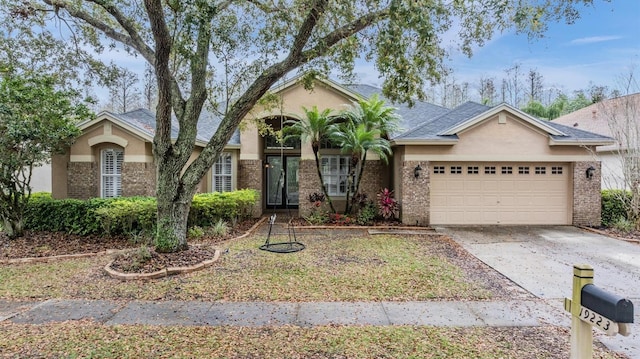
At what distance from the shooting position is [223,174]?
15078 millimetres

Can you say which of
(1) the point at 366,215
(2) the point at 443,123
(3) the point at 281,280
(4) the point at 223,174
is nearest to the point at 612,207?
(2) the point at 443,123

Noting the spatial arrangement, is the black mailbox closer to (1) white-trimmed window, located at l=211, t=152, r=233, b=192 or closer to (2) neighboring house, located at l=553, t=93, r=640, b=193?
(2) neighboring house, located at l=553, t=93, r=640, b=193

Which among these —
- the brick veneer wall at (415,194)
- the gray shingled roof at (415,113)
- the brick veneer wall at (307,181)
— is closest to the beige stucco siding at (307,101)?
the brick veneer wall at (307,181)

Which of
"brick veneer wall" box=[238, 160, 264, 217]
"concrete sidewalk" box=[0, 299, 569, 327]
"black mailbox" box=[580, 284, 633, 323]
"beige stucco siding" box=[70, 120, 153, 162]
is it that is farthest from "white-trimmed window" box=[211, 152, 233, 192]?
"black mailbox" box=[580, 284, 633, 323]

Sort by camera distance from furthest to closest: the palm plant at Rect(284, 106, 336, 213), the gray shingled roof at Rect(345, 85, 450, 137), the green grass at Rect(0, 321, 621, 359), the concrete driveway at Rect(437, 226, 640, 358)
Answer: the gray shingled roof at Rect(345, 85, 450, 137) < the palm plant at Rect(284, 106, 336, 213) < the concrete driveway at Rect(437, 226, 640, 358) < the green grass at Rect(0, 321, 621, 359)

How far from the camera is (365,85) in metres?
19.0

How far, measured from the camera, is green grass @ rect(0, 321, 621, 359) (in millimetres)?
4043

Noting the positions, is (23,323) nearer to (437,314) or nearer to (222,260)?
(222,260)

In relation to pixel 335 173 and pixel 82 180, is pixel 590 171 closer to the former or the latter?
pixel 335 173

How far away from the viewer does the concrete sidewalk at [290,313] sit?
4.97 metres

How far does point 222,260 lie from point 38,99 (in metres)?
6.91

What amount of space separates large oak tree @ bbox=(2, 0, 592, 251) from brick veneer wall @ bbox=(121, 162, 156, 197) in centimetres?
506

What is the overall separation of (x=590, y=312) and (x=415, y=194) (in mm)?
10025

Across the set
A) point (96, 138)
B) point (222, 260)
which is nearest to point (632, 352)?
point (222, 260)
